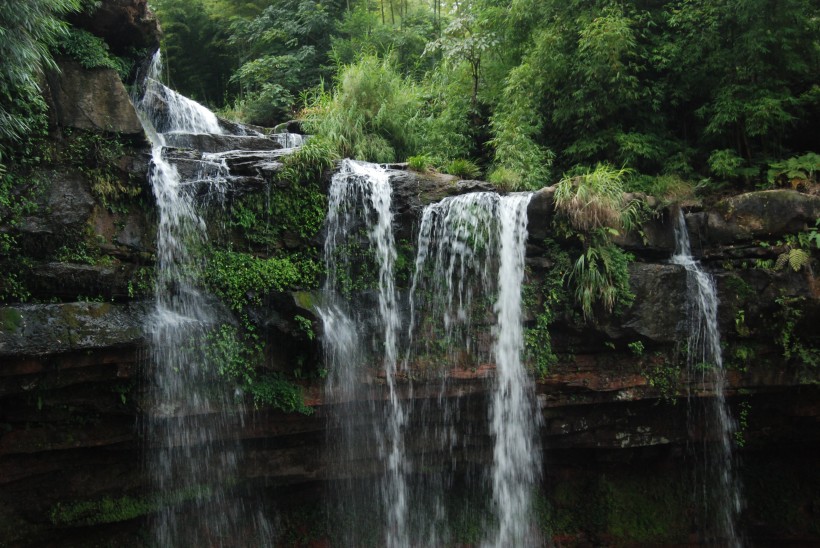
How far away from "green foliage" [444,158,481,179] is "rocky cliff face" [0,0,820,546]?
1251mm

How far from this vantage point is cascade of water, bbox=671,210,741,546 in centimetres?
798

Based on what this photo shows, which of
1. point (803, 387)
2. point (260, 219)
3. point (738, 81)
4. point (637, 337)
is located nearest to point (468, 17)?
point (738, 81)

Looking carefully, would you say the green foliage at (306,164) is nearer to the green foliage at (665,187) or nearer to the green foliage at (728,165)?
the green foliage at (665,187)

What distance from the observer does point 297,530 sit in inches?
320

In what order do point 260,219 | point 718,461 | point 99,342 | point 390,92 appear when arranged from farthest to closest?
point 390,92 → point 718,461 → point 260,219 → point 99,342

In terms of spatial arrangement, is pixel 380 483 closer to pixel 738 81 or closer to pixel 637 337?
pixel 637 337

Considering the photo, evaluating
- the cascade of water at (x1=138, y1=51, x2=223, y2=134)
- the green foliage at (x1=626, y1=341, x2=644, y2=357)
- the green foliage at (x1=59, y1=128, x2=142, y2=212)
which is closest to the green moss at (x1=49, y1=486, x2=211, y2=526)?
the green foliage at (x1=59, y1=128, x2=142, y2=212)

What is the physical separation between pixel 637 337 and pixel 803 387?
262 cm

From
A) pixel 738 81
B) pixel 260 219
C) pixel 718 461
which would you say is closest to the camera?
Answer: pixel 260 219

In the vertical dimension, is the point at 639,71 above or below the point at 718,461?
above

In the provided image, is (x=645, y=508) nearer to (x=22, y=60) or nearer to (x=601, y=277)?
(x=601, y=277)

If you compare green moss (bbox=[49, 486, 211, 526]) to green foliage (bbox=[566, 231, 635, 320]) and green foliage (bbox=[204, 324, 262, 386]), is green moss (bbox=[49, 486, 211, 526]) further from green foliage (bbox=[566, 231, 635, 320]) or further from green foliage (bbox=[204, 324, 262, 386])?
green foliage (bbox=[566, 231, 635, 320])

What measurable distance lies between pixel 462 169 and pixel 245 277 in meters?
4.32

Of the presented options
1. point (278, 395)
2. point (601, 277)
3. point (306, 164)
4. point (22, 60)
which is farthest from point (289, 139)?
point (601, 277)
